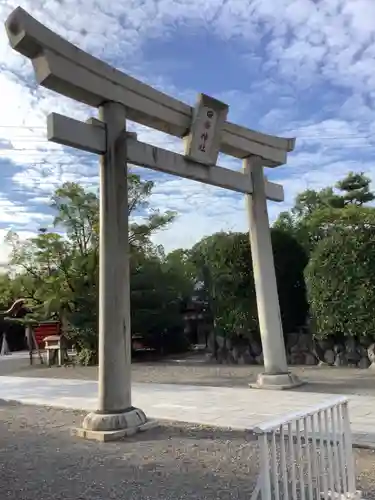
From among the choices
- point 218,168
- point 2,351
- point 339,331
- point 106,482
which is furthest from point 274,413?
point 2,351

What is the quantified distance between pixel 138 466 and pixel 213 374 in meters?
6.31

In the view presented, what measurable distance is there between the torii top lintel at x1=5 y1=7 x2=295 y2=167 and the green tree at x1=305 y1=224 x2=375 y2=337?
4628mm

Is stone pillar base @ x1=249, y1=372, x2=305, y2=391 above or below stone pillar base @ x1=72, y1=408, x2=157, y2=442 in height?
above

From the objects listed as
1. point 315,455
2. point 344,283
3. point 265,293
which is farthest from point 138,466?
point 344,283

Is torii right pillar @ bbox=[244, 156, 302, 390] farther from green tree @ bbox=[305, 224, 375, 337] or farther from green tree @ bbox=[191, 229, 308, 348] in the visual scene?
green tree @ bbox=[191, 229, 308, 348]

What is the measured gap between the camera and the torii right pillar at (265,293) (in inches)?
335

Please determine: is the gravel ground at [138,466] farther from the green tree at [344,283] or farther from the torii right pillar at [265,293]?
the green tree at [344,283]

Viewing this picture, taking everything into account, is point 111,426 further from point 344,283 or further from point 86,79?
point 344,283

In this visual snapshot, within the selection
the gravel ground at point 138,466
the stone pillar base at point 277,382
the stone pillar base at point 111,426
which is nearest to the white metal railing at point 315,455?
the gravel ground at point 138,466

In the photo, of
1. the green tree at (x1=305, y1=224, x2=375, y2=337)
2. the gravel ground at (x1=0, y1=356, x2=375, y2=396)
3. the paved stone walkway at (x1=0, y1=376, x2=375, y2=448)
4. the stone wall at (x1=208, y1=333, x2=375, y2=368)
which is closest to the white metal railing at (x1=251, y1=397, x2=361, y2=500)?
the paved stone walkway at (x1=0, y1=376, x2=375, y2=448)

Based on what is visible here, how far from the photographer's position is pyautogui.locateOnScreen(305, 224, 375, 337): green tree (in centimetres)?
1005

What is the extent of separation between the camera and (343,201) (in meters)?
24.5

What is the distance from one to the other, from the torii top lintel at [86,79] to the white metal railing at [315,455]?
13.7ft

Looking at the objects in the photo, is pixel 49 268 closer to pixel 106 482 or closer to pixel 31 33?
pixel 31 33
